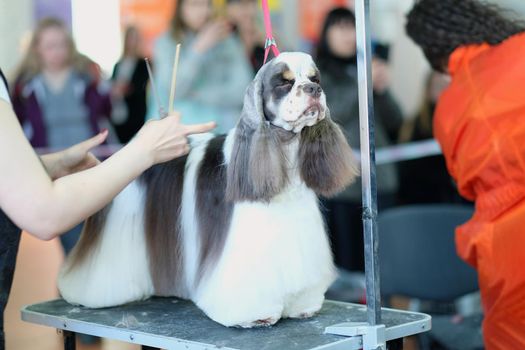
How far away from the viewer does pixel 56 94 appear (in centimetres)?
438

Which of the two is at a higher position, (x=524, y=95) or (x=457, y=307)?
(x=524, y=95)

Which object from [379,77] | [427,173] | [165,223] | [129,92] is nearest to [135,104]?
[129,92]

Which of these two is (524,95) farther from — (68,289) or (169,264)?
(68,289)

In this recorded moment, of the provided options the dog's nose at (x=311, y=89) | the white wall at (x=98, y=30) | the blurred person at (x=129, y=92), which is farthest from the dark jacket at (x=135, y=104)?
the dog's nose at (x=311, y=89)

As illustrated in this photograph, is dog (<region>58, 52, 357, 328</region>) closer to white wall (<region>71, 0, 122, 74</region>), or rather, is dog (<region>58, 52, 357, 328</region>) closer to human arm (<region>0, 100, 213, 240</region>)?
human arm (<region>0, 100, 213, 240</region>)

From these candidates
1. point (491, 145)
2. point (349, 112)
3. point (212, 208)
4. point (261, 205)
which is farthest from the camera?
point (349, 112)

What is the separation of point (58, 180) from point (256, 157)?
43 centimetres

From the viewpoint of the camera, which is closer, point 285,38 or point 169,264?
point 169,264

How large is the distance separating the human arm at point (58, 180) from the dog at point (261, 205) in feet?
0.59

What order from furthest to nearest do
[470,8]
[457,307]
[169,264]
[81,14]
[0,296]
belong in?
1. [81,14]
2. [457,307]
3. [470,8]
4. [169,264]
5. [0,296]

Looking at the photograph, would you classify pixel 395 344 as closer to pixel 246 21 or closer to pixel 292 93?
pixel 292 93

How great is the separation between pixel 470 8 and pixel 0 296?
5.14 feet

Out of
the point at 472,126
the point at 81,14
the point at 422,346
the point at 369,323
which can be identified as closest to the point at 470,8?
the point at 472,126

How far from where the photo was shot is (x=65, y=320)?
7.02ft
